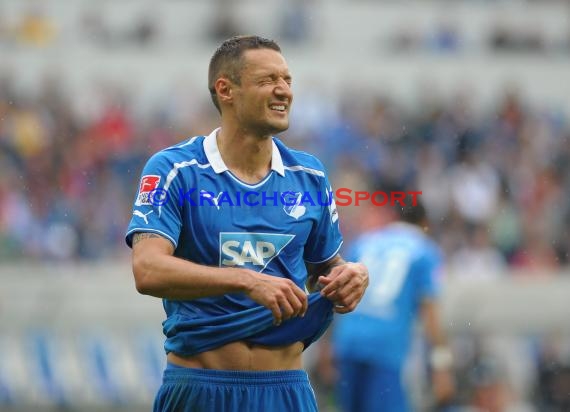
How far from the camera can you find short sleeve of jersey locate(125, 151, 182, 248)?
5.50m

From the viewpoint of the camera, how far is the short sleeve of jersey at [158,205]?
5.50 m

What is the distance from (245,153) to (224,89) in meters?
0.30

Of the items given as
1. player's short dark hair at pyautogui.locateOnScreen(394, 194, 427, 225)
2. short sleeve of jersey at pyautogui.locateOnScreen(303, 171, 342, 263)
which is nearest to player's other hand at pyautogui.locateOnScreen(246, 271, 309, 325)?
short sleeve of jersey at pyautogui.locateOnScreen(303, 171, 342, 263)

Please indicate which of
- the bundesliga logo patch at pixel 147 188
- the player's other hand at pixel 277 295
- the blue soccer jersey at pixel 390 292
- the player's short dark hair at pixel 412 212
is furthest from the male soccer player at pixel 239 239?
the player's short dark hair at pixel 412 212

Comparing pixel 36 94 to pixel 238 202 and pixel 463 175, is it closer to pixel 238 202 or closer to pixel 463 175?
pixel 463 175

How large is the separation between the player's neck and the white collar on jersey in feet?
0.09

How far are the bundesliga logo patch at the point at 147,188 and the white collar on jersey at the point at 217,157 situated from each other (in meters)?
0.29

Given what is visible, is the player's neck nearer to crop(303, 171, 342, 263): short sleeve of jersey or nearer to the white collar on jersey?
the white collar on jersey

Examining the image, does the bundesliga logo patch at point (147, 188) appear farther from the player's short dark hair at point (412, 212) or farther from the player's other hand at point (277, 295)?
the player's short dark hair at point (412, 212)

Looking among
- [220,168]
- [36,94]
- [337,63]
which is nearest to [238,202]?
[220,168]

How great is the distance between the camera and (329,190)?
601cm

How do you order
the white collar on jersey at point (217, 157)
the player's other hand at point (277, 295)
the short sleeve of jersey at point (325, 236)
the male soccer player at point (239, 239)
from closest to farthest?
the player's other hand at point (277, 295) < the male soccer player at point (239, 239) < the white collar on jersey at point (217, 157) < the short sleeve of jersey at point (325, 236)

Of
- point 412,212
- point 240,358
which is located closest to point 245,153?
point 240,358

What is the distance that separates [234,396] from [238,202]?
80 cm
